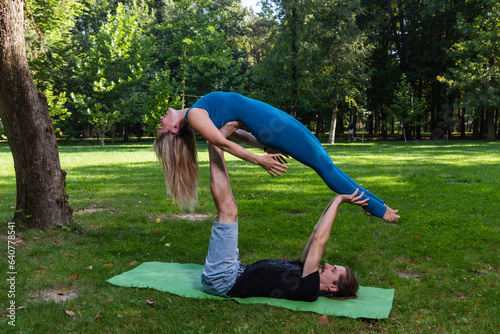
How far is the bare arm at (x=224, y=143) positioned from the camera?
3.81 m

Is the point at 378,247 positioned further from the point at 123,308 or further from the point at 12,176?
the point at 12,176

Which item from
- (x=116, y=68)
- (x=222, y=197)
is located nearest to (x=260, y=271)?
(x=222, y=197)

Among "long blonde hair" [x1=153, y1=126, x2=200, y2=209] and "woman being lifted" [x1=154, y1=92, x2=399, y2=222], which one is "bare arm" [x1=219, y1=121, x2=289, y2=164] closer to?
"woman being lifted" [x1=154, y1=92, x2=399, y2=222]

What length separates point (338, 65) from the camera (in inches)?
1204

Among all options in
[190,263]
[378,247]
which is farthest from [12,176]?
[378,247]

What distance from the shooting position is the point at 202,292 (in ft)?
14.5

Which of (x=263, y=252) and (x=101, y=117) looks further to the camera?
(x=101, y=117)

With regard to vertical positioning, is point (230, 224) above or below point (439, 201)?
above

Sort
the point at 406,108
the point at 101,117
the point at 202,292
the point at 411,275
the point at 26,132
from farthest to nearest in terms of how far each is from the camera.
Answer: the point at 406,108, the point at 101,117, the point at 26,132, the point at 411,275, the point at 202,292

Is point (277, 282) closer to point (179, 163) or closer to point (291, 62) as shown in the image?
point (179, 163)

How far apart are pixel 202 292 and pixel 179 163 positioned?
4.81ft

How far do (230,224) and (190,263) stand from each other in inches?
65.5

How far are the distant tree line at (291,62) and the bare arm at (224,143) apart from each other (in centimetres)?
2409

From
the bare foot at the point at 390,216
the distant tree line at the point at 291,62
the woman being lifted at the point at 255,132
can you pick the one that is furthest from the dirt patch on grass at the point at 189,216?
the distant tree line at the point at 291,62
